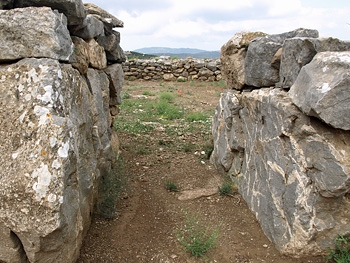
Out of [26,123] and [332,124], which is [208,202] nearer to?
[332,124]

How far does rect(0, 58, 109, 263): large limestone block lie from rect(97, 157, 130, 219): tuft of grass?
1.11 meters

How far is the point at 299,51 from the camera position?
306 centimetres

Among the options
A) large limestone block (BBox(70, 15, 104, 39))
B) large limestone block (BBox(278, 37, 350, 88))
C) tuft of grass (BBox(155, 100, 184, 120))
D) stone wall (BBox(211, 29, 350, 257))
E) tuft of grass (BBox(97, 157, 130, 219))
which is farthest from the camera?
tuft of grass (BBox(155, 100, 184, 120))

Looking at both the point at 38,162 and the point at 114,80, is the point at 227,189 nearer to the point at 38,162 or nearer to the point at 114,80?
the point at 114,80

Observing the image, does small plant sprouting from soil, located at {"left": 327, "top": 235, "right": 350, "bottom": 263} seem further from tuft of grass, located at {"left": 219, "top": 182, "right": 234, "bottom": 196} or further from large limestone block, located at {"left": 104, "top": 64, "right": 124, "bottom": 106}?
large limestone block, located at {"left": 104, "top": 64, "right": 124, "bottom": 106}

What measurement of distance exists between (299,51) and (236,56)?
1474mm

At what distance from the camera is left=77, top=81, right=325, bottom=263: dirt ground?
3039 mm

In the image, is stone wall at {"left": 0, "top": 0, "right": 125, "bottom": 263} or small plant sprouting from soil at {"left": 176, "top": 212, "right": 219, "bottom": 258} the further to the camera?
small plant sprouting from soil at {"left": 176, "top": 212, "right": 219, "bottom": 258}

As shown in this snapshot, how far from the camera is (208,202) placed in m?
4.06

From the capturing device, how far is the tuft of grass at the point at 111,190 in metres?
3.64

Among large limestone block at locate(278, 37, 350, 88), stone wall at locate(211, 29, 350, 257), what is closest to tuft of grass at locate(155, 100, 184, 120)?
stone wall at locate(211, 29, 350, 257)

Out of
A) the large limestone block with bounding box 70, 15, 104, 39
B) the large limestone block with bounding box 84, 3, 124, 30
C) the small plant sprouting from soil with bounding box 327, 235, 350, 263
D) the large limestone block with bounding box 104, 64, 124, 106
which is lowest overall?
the small plant sprouting from soil with bounding box 327, 235, 350, 263

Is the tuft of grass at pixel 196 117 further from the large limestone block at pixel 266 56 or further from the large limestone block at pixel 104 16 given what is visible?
the large limestone block at pixel 266 56

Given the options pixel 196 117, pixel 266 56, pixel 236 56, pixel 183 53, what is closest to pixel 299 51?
pixel 266 56
